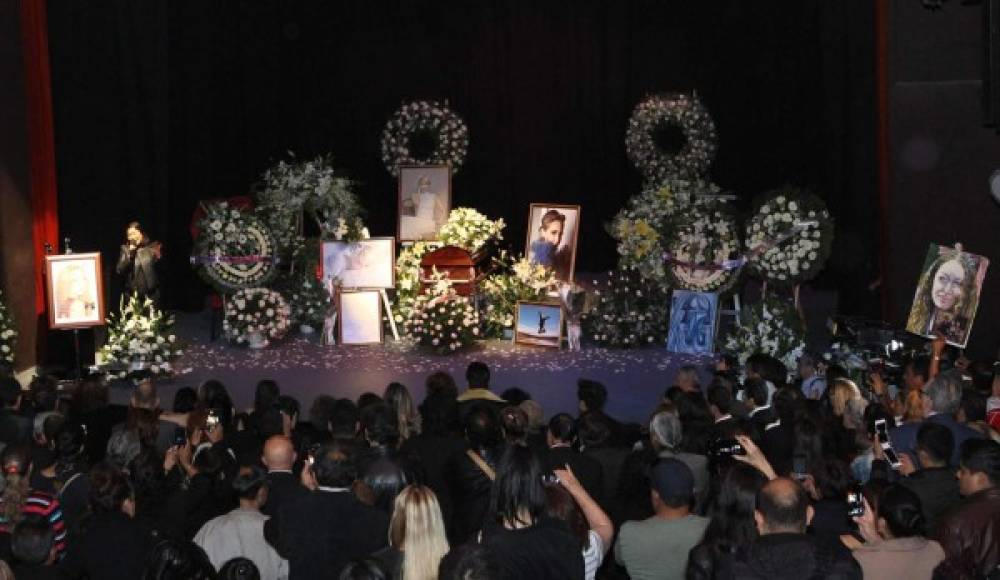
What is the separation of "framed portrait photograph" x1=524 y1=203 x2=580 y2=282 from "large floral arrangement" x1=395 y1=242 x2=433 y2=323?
1.31 m

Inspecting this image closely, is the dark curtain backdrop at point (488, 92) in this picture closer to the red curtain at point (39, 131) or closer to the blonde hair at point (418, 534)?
the red curtain at point (39, 131)

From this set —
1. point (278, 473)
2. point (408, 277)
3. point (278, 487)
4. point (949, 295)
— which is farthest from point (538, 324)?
point (278, 487)

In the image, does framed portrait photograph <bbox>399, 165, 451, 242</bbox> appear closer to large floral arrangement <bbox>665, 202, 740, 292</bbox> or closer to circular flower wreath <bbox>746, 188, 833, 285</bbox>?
large floral arrangement <bbox>665, 202, 740, 292</bbox>

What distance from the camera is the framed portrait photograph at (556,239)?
1703 centimetres

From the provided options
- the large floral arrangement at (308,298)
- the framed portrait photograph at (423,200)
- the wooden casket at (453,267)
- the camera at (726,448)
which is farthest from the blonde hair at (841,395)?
the framed portrait photograph at (423,200)

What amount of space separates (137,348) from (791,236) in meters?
6.99

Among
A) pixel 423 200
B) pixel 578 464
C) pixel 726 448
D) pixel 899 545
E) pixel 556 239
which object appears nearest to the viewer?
pixel 899 545

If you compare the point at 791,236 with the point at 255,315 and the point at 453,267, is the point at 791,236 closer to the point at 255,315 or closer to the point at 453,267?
the point at 453,267

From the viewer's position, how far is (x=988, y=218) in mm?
14273

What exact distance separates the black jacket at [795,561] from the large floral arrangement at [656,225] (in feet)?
34.3

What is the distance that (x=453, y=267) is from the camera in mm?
16500

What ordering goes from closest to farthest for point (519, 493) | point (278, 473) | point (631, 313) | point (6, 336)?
point (519, 493), point (278, 473), point (6, 336), point (631, 313)

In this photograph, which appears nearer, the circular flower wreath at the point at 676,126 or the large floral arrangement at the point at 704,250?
the large floral arrangement at the point at 704,250

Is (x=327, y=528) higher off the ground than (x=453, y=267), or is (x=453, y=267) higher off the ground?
(x=453, y=267)
